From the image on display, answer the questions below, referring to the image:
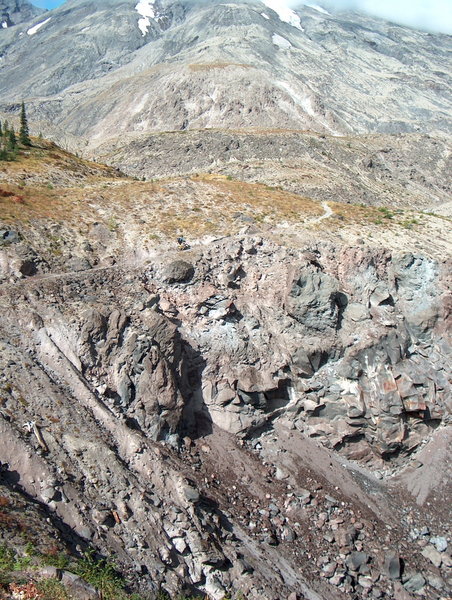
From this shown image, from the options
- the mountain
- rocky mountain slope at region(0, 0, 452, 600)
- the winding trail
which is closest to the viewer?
rocky mountain slope at region(0, 0, 452, 600)

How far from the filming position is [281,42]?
177500 mm

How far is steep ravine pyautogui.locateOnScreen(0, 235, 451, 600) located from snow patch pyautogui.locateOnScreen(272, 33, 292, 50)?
166578 mm

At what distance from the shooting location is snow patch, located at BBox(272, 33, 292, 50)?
172m

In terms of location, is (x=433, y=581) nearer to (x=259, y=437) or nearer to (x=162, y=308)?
(x=259, y=437)

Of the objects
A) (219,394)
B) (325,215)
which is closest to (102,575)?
(219,394)

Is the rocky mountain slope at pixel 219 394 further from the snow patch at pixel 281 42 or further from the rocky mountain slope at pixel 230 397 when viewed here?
the snow patch at pixel 281 42

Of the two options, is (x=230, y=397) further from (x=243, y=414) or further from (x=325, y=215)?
(x=325, y=215)

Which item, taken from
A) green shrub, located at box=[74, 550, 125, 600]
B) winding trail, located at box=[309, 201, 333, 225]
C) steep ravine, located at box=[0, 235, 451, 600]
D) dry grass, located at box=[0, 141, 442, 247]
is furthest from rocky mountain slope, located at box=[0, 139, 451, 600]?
winding trail, located at box=[309, 201, 333, 225]

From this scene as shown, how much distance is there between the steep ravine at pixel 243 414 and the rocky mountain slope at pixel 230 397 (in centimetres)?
10

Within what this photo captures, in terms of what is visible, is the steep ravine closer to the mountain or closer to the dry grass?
the dry grass

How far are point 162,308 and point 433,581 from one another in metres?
21.4

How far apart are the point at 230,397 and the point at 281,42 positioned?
18537 centimetres

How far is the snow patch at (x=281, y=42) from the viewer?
566 ft

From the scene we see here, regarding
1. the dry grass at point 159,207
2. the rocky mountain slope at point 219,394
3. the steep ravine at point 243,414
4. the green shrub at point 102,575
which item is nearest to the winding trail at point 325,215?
the dry grass at point 159,207
